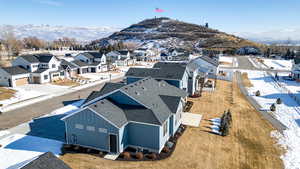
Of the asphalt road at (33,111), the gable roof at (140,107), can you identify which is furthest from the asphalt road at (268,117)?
the asphalt road at (33,111)

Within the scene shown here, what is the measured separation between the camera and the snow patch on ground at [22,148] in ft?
47.1

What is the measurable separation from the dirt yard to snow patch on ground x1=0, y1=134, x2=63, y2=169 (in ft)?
7.57

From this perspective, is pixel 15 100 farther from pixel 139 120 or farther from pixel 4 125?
pixel 139 120

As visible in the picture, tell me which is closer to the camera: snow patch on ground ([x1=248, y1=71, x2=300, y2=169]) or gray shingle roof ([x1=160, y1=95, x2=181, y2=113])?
snow patch on ground ([x1=248, y1=71, x2=300, y2=169])

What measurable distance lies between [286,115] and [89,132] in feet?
79.2

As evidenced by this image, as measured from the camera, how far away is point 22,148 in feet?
52.9

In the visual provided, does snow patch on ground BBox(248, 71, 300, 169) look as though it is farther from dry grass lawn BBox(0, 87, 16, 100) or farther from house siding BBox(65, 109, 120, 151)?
dry grass lawn BBox(0, 87, 16, 100)

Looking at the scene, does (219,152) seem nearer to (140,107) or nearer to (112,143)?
(140,107)

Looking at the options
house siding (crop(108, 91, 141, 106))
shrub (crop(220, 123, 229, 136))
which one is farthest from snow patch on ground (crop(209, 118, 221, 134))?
house siding (crop(108, 91, 141, 106))

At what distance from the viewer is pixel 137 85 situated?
67.8 feet

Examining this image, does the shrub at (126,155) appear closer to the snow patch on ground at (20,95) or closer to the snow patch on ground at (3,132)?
the snow patch on ground at (3,132)

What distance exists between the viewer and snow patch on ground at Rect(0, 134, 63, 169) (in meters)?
14.4

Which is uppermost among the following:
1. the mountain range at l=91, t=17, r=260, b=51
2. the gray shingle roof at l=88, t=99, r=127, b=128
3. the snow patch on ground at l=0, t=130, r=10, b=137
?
the mountain range at l=91, t=17, r=260, b=51

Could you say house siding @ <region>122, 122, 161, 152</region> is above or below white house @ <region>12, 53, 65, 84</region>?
below
